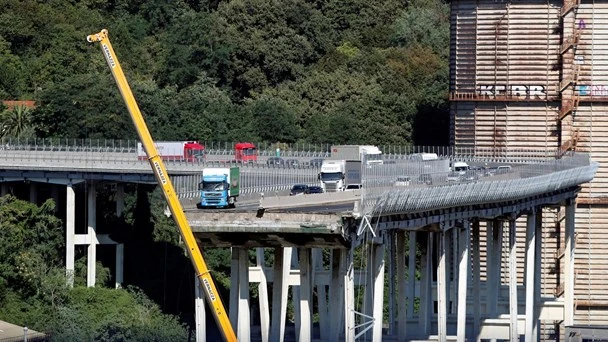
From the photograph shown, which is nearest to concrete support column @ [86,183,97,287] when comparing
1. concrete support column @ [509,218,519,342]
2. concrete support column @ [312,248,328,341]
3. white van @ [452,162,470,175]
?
concrete support column @ [312,248,328,341]

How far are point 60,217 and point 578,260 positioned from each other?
30533mm

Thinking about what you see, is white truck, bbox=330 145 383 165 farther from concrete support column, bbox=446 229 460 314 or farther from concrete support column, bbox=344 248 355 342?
concrete support column, bbox=344 248 355 342

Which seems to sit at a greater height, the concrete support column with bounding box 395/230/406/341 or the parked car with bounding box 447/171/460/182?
the parked car with bounding box 447/171/460/182

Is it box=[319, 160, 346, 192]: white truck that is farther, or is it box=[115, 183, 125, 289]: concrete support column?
box=[115, 183, 125, 289]: concrete support column

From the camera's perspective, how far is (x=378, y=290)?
109 m

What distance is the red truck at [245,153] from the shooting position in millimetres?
143875

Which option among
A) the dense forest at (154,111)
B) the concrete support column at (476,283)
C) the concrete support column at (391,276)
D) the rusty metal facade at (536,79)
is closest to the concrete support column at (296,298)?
the concrete support column at (391,276)

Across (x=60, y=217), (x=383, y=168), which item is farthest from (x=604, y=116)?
(x=383, y=168)

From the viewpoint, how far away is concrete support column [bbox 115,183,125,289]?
142 metres

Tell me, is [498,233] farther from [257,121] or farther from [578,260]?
[257,121]

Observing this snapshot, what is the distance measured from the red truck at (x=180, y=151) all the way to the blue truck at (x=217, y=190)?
3638 centimetres

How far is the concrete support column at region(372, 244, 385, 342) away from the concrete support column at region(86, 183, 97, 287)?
32.0 metres

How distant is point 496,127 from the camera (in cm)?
15688

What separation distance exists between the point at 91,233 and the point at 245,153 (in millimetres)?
10319
